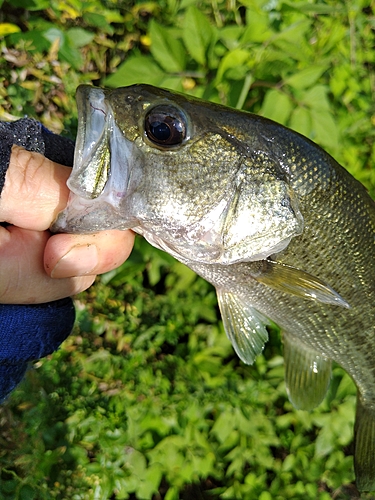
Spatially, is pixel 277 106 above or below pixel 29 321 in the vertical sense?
above

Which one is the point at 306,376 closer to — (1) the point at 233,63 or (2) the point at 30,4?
(1) the point at 233,63

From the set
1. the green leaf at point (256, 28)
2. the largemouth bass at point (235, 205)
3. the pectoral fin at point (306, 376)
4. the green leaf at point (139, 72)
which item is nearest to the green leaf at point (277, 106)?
the green leaf at point (256, 28)

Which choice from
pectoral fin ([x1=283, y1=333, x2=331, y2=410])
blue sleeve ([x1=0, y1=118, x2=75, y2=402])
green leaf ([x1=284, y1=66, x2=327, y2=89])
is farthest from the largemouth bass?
green leaf ([x1=284, y1=66, x2=327, y2=89])

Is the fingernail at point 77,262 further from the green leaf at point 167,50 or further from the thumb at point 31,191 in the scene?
the green leaf at point 167,50

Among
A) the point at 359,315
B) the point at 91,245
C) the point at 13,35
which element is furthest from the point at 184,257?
the point at 13,35

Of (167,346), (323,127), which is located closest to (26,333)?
(167,346)

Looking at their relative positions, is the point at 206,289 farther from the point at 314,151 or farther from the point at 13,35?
the point at 13,35
